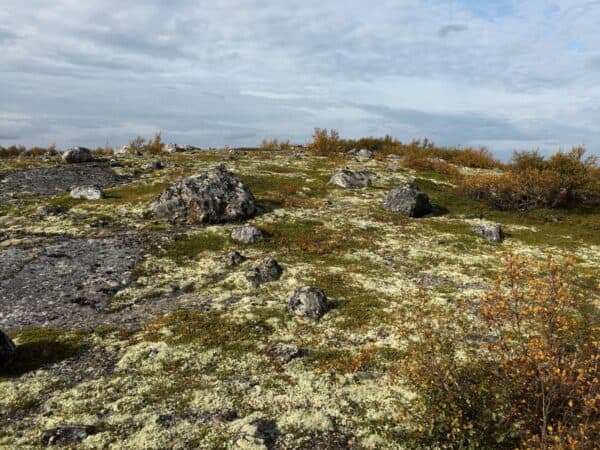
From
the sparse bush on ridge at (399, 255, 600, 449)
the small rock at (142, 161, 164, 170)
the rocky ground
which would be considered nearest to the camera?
the sparse bush on ridge at (399, 255, 600, 449)

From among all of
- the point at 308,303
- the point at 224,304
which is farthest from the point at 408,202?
the point at 224,304

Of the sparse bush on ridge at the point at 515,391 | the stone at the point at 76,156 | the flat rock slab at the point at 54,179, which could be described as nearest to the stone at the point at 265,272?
the sparse bush on ridge at the point at 515,391

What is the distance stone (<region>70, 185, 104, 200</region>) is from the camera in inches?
1316

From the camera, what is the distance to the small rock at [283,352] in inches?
595

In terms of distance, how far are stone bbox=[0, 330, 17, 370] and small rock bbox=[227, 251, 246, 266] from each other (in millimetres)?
10716

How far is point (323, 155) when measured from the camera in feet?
208

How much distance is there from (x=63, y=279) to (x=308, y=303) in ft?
39.8

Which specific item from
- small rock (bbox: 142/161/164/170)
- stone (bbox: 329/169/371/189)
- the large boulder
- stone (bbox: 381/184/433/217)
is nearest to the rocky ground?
the large boulder

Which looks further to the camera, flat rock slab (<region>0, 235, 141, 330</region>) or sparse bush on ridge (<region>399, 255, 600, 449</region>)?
flat rock slab (<region>0, 235, 141, 330</region>)

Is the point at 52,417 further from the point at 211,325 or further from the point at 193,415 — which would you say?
the point at 211,325

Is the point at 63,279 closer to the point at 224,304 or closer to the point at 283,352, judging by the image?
the point at 224,304

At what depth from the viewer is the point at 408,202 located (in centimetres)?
3478

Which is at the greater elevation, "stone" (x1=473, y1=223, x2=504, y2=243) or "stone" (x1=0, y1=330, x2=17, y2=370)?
"stone" (x1=473, y1=223, x2=504, y2=243)

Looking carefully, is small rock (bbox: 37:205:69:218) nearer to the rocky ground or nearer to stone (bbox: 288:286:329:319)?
the rocky ground
